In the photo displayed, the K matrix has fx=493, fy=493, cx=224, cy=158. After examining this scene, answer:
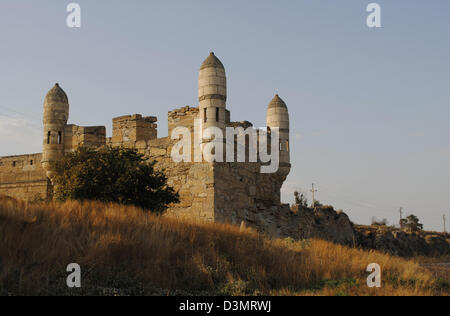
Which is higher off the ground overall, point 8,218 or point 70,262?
point 8,218

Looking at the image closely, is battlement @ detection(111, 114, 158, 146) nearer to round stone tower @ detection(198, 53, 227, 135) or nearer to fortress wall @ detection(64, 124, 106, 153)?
fortress wall @ detection(64, 124, 106, 153)

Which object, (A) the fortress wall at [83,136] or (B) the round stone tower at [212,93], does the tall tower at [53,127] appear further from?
(B) the round stone tower at [212,93]

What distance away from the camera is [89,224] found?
11.0 m

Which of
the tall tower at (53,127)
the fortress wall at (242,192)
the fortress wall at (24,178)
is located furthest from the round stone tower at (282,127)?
the fortress wall at (24,178)

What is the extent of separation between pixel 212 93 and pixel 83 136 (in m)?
6.54

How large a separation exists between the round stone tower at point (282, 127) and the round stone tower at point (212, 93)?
5.38m

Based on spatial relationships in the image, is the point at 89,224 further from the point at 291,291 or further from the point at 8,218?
the point at 291,291

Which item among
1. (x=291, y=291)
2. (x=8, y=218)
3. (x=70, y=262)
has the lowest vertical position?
(x=291, y=291)

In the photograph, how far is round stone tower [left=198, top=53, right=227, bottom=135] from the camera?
16203 millimetres

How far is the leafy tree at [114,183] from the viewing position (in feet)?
46.7

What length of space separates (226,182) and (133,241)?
23.4ft

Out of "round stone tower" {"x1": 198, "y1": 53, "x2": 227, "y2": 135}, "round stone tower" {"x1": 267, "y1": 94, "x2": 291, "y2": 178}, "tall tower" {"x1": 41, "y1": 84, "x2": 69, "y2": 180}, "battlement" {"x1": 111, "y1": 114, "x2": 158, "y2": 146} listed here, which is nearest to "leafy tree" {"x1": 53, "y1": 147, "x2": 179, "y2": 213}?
"round stone tower" {"x1": 198, "y1": 53, "x2": 227, "y2": 135}

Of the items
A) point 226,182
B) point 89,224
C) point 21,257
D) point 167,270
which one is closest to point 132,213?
point 89,224
